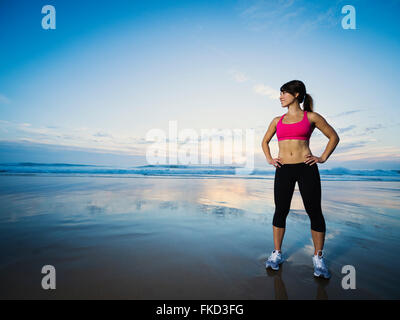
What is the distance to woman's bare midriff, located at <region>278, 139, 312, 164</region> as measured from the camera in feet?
7.52

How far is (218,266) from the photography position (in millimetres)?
2160

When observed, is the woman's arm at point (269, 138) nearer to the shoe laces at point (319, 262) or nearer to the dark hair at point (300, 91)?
the dark hair at point (300, 91)

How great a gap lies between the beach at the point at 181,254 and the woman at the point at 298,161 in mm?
348


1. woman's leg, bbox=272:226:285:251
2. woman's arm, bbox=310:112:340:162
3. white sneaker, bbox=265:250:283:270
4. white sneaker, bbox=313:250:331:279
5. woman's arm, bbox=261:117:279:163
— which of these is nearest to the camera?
white sneaker, bbox=313:250:331:279

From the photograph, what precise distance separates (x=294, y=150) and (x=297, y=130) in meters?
0.25

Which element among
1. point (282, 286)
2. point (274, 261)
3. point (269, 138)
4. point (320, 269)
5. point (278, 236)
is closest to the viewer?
point (282, 286)

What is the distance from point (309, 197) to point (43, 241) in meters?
3.70

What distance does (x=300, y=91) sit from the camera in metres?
2.39

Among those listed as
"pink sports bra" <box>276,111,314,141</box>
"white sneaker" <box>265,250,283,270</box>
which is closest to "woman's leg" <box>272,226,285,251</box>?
"white sneaker" <box>265,250,283,270</box>

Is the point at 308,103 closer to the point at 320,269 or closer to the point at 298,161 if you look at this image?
the point at 298,161

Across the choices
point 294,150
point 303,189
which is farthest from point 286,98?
point 303,189

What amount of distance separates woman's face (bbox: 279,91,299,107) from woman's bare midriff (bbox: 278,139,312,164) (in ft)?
1.60

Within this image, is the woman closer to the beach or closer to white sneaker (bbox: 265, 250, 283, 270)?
white sneaker (bbox: 265, 250, 283, 270)

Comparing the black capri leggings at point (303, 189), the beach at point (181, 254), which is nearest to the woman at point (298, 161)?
the black capri leggings at point (303, 189)
